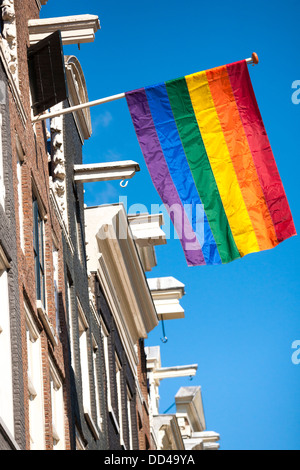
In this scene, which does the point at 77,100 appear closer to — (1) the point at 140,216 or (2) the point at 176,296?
(1) the point at 140,216

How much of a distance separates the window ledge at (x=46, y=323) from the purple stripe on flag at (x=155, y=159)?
8.41ft

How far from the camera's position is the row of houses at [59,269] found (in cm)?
1869

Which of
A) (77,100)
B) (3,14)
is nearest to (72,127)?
(77,100)

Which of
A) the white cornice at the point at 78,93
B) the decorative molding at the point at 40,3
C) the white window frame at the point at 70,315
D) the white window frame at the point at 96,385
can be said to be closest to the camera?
the white window frame at the point at 70,315

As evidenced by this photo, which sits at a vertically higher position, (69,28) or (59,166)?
(69,28)

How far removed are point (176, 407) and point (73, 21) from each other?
3308 cm

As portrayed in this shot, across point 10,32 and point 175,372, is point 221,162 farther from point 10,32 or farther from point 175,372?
point 175,372

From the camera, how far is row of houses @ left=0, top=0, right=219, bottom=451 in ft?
61.3

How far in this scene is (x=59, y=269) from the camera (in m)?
24.0

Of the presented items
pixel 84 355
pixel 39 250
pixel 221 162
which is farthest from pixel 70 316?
pixel 221 162

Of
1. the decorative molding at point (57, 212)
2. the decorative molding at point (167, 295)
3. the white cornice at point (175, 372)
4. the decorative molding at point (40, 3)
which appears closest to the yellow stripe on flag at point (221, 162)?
the decorative molding at point (57, 212)

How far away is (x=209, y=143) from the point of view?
69.9 feet

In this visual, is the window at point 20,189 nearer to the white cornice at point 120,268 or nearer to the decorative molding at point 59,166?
the decorative molding at point 59,166

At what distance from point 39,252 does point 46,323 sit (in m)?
1.63
